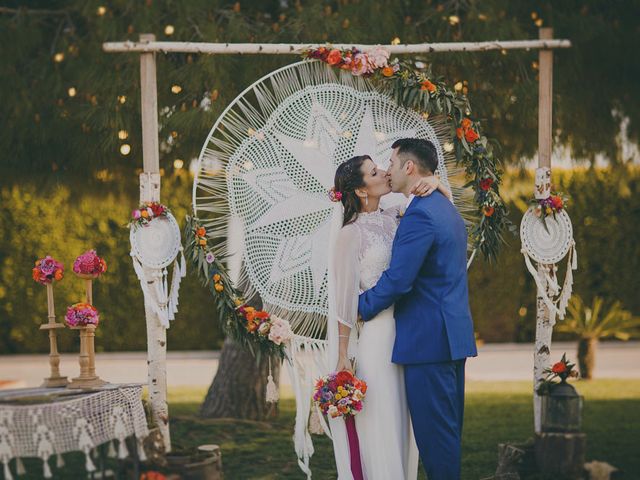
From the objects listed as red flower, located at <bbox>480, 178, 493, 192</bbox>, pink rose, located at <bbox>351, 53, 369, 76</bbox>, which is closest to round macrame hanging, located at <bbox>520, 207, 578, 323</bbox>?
red flower, located at <bbox>480, 178, 493, 192</bbox>

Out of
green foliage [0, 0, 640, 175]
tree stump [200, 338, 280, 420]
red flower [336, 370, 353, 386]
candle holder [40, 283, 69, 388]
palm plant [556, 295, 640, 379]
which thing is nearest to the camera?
red flower [336, 370, 353, 386]

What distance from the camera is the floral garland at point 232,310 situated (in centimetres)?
422

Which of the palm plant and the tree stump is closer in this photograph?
the tree stump

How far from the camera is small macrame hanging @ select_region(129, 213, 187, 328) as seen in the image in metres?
4.22

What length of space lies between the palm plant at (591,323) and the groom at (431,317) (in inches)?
230

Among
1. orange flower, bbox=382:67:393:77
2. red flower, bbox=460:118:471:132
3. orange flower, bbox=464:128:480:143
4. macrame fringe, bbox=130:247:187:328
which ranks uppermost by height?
orange flower, bbox=382:67:393:77

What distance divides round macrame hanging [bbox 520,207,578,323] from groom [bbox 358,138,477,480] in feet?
2.38

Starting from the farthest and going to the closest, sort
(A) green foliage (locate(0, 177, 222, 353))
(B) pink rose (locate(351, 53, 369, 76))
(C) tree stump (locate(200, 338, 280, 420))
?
(A) green foliage (locate(0, 177, 222, 353))
(C) tree stump (locate(200, 338, 280, 420))
(B) pink rose (locate(351, 53, 369, 76))

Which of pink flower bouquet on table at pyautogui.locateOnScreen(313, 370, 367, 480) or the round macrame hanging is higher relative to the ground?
the round macrame hanging

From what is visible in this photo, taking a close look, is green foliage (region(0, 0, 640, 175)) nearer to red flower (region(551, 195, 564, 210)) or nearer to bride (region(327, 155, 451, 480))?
red flower (region(551, 195, 564, 210))

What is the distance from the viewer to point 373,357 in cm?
393

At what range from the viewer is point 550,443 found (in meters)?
4.39

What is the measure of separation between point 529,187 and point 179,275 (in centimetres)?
289

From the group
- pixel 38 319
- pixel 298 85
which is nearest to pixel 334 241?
pixel 298 85
